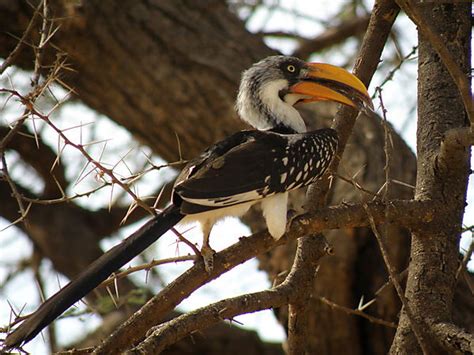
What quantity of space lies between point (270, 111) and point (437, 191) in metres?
1.14

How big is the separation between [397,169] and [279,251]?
84 centimetres

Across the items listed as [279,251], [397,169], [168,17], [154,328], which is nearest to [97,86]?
[168,17]

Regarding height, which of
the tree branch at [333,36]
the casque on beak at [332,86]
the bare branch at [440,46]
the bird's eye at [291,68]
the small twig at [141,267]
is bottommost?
the small twig at [141,267]

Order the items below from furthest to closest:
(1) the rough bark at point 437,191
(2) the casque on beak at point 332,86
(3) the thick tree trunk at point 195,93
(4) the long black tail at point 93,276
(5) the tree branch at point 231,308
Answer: (3) the thick tree trunk at point 195,93 < (2) the casque on beak at point 332,86 < (1) the rough bark at point 437,191 < (5) the tree branch at point 231,308 < (4) the long black tail at point 93,276

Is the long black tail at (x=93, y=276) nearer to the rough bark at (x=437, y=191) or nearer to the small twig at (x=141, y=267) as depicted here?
the small twig at (x=141, y=267)

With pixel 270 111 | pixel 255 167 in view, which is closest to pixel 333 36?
pixel 270 111

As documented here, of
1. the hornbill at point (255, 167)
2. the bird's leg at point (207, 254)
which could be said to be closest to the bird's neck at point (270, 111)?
the hornbill at point (255, 167)

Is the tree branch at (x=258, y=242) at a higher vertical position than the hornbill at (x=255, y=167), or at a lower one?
lower

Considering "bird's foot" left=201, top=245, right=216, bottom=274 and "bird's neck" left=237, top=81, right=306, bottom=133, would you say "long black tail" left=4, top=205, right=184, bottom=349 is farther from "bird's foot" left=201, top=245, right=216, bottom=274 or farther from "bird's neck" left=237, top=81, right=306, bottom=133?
"bird's neck" left=237, top=81, right=306, bottom=133

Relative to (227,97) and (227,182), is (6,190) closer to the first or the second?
(227,97)

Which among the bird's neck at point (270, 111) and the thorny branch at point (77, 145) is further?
the bird's neck at point (270, 111)

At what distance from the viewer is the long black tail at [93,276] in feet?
8.31

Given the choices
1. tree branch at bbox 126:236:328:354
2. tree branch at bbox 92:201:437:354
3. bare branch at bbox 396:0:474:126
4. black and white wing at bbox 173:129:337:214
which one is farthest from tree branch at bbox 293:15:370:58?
bare branch at bbox 396:0:474:126

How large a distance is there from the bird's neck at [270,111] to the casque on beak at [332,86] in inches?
3.5
